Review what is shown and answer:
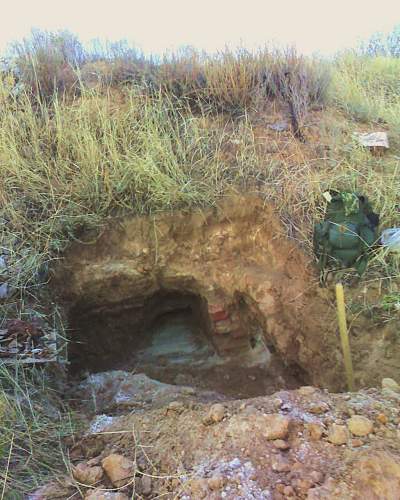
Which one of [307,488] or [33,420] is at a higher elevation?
[307,488]

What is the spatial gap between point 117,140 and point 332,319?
1.98m

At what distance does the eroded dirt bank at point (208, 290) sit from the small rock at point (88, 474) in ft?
5.03

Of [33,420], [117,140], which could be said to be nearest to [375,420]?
[33,420]

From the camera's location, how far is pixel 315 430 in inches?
72.7

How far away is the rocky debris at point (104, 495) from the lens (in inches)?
69.3

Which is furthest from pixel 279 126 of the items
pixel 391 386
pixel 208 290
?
pixel 391 386

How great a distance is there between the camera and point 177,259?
11.7 ft

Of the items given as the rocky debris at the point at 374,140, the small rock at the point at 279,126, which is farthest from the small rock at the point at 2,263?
the rocky debris at the point at 374,140

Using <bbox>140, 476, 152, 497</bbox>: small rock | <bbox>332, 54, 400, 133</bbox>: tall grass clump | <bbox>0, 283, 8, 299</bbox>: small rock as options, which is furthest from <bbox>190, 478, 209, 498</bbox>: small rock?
<bbox>332, 54, 400, 133</bbox>: tall grass clump

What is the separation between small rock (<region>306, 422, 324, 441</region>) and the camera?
5.99 ft

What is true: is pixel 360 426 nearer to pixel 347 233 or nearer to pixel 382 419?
pixel 382 419

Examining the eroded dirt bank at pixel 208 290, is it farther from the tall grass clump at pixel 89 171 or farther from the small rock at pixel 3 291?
the small rock at pixel 3 291

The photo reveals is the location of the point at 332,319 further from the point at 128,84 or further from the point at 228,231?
the point at 128,84

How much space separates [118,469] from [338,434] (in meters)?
0.83
